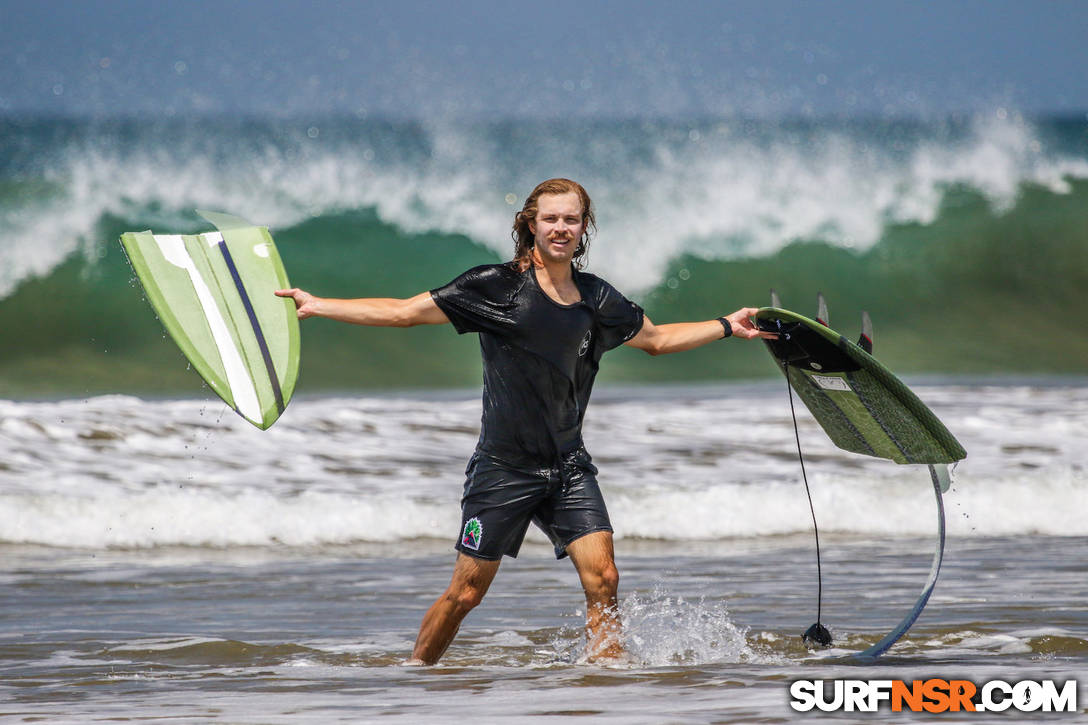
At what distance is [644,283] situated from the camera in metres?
19.3

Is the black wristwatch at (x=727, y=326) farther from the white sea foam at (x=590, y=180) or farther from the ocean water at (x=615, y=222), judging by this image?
the white sea foam at (x=590, y=180)

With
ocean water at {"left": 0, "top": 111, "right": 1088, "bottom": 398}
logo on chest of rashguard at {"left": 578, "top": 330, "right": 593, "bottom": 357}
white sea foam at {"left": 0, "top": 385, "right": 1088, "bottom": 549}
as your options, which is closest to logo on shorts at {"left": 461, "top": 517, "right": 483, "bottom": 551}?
logo on chest of rashguard at {"left": 578, "top": 330, "right": 593, "bottom": 357}

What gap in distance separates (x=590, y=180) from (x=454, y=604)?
56.2ft

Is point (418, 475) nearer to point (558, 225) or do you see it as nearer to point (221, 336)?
point (221, 336)

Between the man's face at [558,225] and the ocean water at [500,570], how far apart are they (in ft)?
4.30

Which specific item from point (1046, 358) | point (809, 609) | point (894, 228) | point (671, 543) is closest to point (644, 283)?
point (894, 228)

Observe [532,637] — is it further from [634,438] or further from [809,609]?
[634,438]

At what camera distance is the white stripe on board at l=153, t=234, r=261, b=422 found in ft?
15.4

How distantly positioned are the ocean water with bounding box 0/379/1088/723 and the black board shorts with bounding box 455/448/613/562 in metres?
0.42

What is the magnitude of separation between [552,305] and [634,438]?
20.0 feet

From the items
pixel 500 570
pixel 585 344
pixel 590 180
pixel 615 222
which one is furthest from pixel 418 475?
pixel 590 180

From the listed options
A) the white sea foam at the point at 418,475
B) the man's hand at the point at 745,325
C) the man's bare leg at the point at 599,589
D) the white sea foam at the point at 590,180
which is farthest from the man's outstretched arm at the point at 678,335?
the white sea foam at the point at 590,180

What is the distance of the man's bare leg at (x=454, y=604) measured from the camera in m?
4.24

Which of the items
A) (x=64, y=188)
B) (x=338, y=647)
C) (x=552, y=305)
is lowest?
(x=338, y=647)
